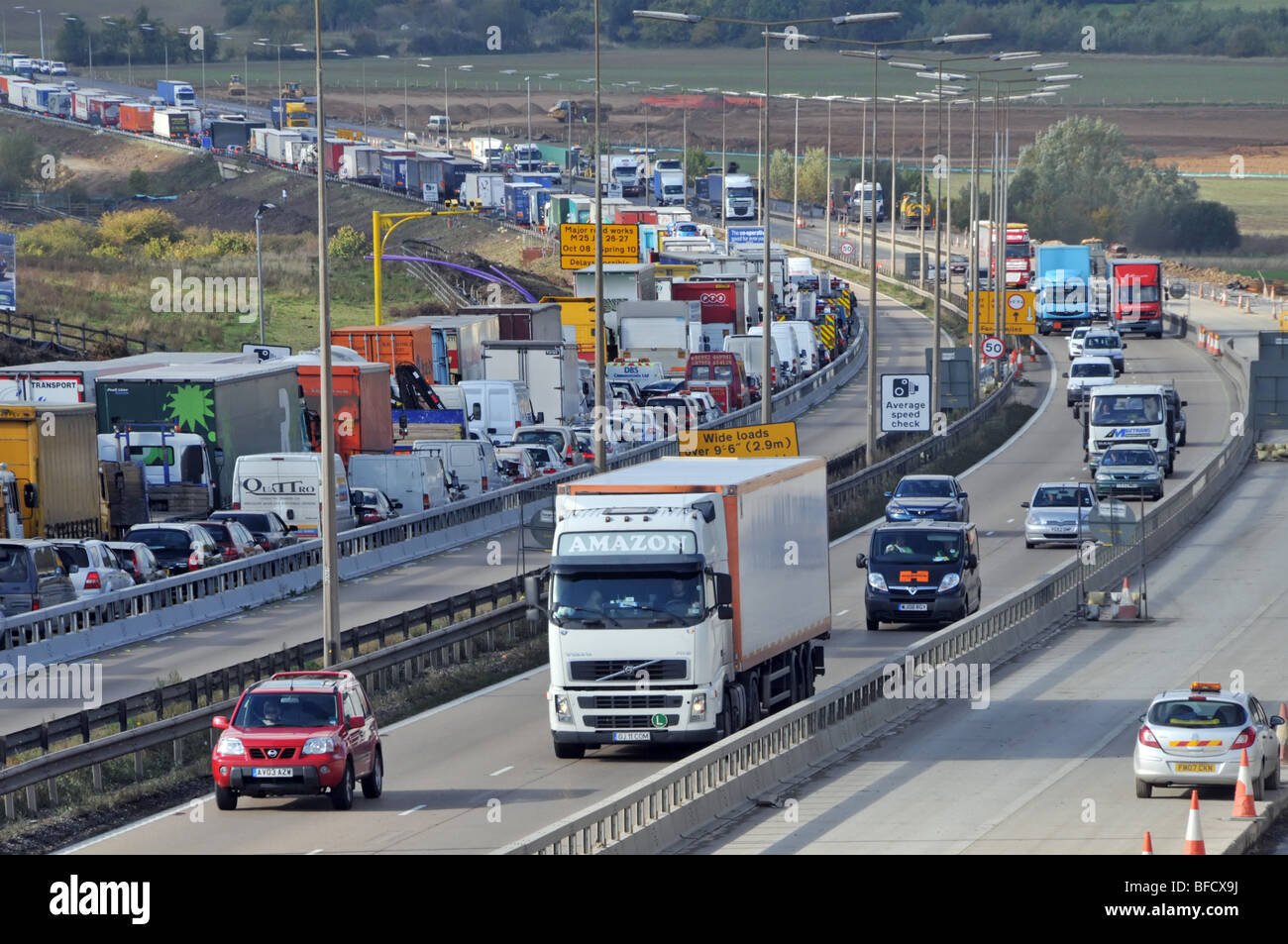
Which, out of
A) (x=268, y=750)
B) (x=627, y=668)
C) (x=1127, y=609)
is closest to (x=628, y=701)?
(x=627, y=668)

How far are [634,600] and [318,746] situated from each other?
13.9ft

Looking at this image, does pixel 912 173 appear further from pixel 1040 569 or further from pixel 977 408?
pixel 1040 569

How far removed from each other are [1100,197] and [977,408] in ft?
351

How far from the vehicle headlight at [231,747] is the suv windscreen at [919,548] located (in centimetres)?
1687

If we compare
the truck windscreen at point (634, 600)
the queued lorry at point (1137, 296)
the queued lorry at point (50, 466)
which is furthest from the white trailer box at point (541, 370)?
the queued lorry at point (1137, 296)

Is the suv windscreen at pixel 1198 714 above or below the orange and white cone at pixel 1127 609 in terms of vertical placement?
above

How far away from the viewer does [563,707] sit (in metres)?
26.1

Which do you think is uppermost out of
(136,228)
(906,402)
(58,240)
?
(136,228)

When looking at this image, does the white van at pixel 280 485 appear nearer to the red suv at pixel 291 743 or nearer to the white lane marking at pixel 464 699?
the white lane marking at pixel 464 699

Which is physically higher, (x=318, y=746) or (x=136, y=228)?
(x=136, y=228)

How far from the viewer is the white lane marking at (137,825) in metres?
22.5

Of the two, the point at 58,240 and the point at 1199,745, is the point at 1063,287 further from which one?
the point at 1199,745

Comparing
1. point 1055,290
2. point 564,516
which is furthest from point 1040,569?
point 1055,290

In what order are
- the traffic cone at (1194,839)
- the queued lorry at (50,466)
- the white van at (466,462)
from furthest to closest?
the white van at (466,462) → the queued lorry at (50,466) → the traffic cone at (1194,839)
